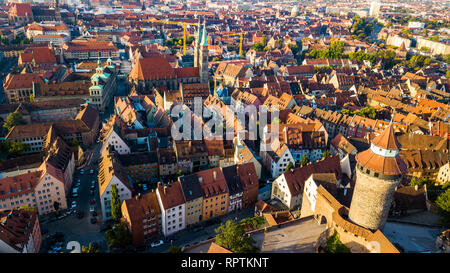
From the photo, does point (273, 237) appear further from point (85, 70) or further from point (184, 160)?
point (85, 70)

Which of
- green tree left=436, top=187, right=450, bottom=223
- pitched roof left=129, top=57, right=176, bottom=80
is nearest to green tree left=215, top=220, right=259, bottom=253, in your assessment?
green tree left=436, top=187, right=450, bottom=223

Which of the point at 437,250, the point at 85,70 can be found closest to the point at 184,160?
the point at 437,250

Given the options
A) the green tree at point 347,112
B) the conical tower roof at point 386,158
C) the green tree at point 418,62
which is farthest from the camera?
the green tree at point 418,62

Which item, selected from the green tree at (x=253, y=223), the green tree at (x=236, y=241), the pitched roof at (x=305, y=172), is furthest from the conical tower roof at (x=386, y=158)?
the pitched roof at (x=305, y=172)

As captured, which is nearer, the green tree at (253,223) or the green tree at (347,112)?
the green tree at (253,223)

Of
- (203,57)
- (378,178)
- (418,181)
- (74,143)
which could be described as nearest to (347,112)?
(418,181)

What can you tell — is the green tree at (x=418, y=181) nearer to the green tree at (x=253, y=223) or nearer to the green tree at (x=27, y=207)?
the green tree at (x=253, y=223)

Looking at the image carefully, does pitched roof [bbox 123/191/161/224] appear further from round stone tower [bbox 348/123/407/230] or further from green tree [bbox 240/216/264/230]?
round stone tower [bbox 348/123/407/230]

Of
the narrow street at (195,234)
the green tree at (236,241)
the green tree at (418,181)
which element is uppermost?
the green tree at (236,241)
